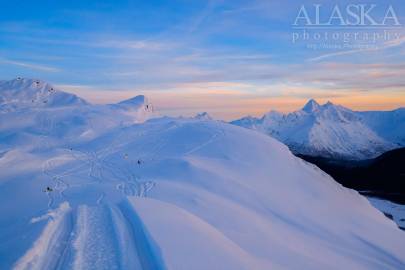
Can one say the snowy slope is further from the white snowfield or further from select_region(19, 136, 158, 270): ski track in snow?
select_region(19, 136, 158, 270): ski track in snow

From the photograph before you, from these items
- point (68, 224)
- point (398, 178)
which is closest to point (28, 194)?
point (68, 224)

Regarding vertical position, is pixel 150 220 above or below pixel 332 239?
above

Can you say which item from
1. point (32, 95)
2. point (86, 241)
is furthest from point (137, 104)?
point (86, 241)

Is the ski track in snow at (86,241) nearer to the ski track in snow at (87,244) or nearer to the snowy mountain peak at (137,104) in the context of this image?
the ski track in snow at (87,244)

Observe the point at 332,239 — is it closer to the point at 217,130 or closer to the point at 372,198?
the point at 217,130

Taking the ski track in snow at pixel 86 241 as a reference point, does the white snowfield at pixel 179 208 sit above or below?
below

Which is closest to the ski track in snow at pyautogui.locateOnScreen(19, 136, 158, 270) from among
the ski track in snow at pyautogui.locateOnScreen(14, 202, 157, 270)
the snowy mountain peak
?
the ski track in snow at pyautogui.locateOnScreen(14, 202, 157, 270)

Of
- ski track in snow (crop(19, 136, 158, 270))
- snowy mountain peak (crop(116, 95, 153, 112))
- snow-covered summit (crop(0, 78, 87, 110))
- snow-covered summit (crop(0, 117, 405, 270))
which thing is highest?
snow-covered summit (crop(0, 78, 87, 110))

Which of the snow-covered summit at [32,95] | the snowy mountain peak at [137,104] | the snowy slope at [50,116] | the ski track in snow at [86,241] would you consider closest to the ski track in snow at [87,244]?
the ski track in snow at [86,241]
